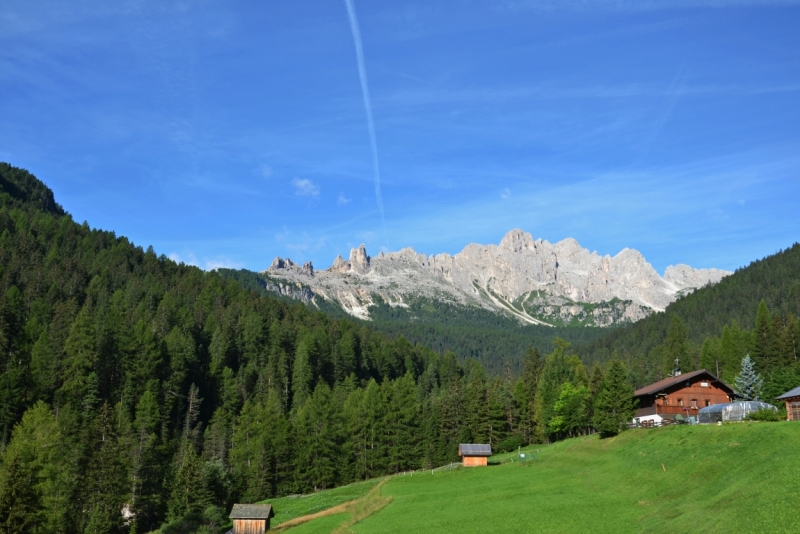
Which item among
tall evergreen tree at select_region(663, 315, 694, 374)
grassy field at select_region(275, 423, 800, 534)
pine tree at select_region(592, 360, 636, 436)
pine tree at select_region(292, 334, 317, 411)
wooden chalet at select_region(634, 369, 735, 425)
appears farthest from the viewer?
tall evergreen tree at select_region(663, 315, 694, 374)

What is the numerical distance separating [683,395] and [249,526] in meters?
64.6

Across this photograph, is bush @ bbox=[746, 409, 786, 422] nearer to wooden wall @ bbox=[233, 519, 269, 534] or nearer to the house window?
the house window

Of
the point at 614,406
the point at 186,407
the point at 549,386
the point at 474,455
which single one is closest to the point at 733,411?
the point at 614,406

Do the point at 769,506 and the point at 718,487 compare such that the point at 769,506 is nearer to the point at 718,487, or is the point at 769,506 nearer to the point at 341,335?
the point at 718,487

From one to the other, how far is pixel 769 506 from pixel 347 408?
3824 inches

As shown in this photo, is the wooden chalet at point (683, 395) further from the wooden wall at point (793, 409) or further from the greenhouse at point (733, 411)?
the wooden wall at point (793, 409)

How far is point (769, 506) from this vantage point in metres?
36.0

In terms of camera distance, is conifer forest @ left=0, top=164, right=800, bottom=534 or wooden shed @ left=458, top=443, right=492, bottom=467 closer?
conifer forest @ left=0, top=164, right=800, bottom=534

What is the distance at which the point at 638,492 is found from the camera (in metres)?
52.2

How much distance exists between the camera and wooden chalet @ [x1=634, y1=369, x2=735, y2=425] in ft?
316

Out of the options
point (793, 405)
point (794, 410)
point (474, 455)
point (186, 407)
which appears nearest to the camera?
point (794, 410)

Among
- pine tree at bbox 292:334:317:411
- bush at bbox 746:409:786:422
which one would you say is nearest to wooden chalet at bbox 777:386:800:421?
bush at bbox 746:409:786:422

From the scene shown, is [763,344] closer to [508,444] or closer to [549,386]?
[549,386]

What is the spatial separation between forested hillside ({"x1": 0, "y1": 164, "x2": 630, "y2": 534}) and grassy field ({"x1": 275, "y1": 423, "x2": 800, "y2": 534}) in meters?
19.6
